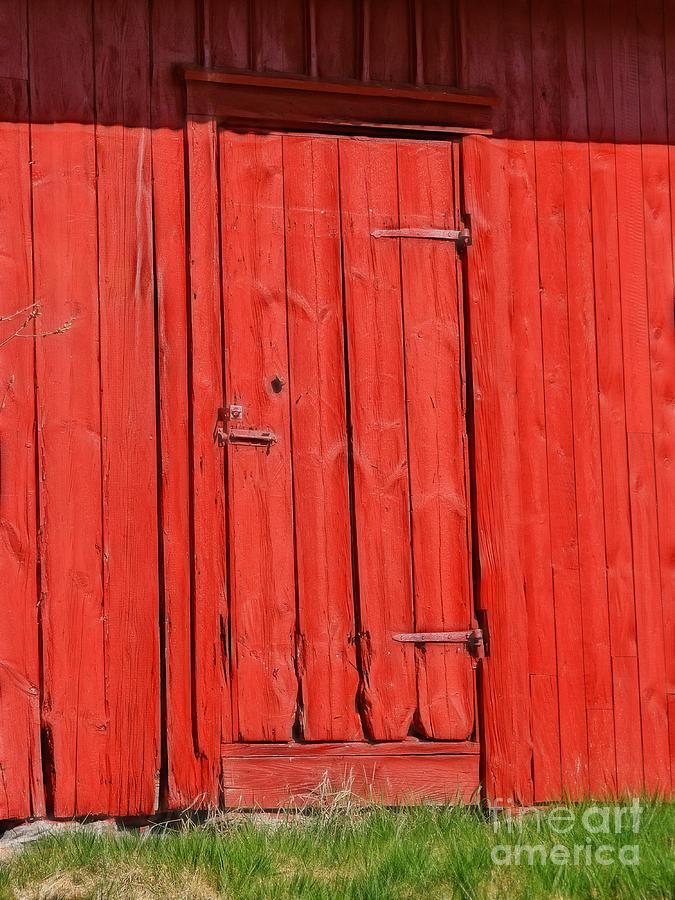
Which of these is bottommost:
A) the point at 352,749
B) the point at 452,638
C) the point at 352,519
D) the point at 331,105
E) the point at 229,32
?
the point at 352,749

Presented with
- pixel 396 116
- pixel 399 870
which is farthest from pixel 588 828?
pixel 396 116

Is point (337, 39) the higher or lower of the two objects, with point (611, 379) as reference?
higher

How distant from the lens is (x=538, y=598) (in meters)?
4.68

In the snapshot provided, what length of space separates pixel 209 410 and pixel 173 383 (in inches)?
6.9

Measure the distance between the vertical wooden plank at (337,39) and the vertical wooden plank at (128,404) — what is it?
28.7 inches

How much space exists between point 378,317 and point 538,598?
1.34 meters

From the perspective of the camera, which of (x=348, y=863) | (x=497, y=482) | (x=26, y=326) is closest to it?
(x=348, y=863)

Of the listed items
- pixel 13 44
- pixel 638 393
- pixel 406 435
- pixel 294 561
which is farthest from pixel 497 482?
pixel 13 44

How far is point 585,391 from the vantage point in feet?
15.7

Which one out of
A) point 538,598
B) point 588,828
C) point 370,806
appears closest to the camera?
point 588,828

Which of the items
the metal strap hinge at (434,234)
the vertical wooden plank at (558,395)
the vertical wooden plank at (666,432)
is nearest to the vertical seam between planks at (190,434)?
the metal strap hinge at (434,234)

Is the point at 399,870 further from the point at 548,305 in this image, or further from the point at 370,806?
the point at 548,305

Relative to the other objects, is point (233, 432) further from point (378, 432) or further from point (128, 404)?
point (378, 432)

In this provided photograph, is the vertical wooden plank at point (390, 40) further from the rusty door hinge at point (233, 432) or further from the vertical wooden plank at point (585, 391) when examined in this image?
the rusty door hinge at point (233, 432)
